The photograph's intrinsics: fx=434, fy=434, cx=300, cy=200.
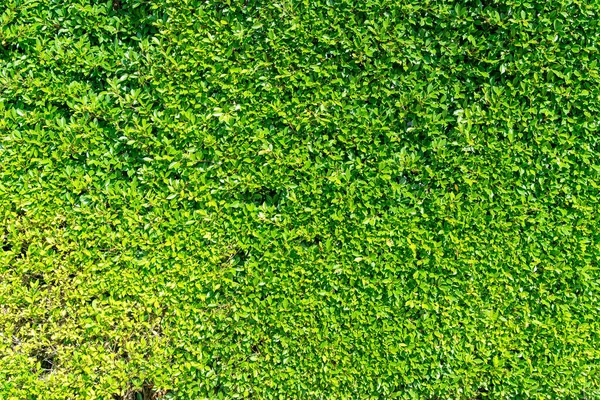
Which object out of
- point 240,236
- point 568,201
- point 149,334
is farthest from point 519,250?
point 149,334

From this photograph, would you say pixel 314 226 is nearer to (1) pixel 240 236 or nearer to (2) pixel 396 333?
(1) pixel 240 236

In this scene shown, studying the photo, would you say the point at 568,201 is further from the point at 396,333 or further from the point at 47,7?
the point at 47,7

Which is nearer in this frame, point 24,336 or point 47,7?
point 47,7

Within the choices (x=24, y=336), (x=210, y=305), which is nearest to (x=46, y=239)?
(x=24, y=336)

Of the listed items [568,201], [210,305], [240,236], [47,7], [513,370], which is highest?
[47,7]

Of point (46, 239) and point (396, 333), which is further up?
point (46, 239)

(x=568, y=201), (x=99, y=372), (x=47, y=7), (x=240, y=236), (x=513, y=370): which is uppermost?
(x=47, y=7)
